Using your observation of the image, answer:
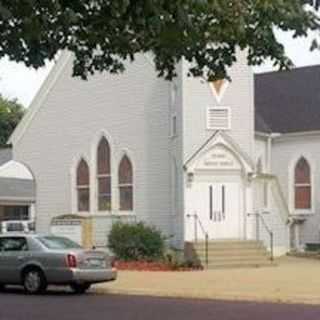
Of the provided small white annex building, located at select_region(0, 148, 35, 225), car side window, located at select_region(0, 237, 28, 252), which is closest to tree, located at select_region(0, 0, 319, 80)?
Answer: car side window, located at select_region(0, 237, 28, 252)

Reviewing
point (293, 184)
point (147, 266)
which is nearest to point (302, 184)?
point (293, 184)

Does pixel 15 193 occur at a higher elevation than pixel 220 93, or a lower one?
lower

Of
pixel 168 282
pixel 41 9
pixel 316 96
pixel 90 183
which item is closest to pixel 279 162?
pixel 316 96

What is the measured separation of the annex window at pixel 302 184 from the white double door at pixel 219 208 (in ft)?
20.1

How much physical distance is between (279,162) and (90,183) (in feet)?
27.4

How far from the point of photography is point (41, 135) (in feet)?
129

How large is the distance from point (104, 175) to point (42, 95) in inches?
179

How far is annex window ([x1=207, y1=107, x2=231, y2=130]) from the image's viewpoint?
3450 centimetres

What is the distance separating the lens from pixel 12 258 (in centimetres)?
2448

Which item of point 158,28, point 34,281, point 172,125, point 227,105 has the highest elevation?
point 227,105

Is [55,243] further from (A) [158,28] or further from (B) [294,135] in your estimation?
(B) [294,135]

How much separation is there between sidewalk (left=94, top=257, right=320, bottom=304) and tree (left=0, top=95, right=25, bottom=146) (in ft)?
152

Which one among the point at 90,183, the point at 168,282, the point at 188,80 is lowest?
the point at 168,282

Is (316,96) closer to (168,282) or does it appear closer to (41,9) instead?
(168,282)
